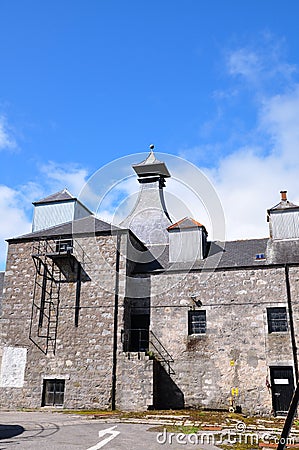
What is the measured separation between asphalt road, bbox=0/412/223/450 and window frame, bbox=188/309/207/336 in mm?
5727

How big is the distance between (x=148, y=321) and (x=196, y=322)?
6.58 ft

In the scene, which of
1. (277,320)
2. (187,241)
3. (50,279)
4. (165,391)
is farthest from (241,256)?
(50,279)

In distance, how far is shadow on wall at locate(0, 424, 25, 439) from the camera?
859cm

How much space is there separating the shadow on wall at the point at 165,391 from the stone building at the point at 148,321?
0.04m

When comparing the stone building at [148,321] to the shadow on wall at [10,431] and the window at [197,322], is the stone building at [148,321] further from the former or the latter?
the shadow on wall at [10,431]

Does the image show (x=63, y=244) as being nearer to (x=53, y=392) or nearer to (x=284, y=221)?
(x=53, y=392)

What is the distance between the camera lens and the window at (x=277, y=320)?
14852mm

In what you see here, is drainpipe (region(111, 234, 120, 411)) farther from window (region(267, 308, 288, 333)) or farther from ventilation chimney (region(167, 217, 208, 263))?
window (region(267, 308, 288, 333))

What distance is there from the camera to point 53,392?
50.2 feet

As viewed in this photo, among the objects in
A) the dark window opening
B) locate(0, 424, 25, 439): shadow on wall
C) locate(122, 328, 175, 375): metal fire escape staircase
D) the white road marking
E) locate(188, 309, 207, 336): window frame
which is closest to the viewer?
the white road marking

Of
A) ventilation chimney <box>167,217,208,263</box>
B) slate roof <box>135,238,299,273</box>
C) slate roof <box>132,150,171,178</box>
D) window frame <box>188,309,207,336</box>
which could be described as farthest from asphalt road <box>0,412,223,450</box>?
slate roof <box>132,150,171,178</box>

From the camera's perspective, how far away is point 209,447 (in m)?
7.40

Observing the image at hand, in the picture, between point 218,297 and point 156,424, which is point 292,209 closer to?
point 218,297

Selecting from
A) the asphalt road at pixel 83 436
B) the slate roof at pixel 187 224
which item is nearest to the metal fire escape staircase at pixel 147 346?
the asphalt road at pixel 83 436
